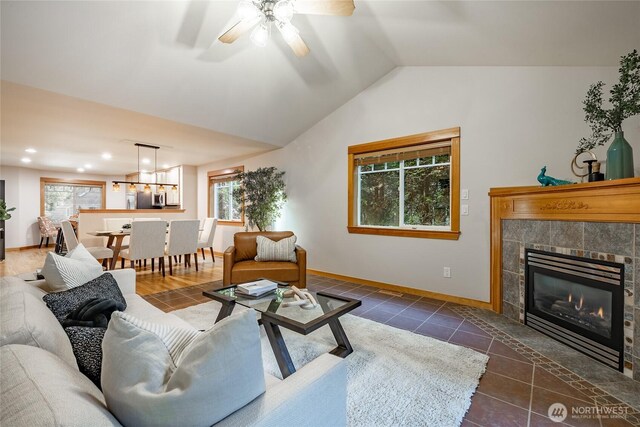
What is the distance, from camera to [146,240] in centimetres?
453

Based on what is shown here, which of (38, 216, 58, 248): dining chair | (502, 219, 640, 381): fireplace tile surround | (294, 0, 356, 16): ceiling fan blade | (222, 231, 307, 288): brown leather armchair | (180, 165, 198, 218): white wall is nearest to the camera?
(502, 219, 640, 381): fireplace tile surround

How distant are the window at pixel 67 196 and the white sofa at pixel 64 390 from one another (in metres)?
9.85

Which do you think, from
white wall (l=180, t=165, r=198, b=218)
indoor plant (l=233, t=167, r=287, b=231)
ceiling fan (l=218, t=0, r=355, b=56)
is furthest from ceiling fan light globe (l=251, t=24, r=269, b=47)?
white wall (l=180, t=165, r=198, b=218)

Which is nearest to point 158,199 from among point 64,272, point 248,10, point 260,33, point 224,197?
point 224,197

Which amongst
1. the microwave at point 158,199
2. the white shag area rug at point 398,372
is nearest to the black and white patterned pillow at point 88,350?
the white shag area rug at point 398,372

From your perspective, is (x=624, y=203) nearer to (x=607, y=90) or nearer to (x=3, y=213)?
(x=607, y=90)

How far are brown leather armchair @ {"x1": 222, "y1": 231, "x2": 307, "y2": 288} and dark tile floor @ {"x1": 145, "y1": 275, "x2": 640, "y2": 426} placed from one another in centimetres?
58

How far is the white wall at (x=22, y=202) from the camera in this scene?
7.63 m

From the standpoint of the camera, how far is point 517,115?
312 cm

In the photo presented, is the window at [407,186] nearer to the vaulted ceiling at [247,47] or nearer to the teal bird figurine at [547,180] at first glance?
the teal bird figurine at [547,180]

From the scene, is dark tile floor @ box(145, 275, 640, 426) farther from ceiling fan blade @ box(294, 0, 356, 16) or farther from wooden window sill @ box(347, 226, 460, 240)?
ceiling fan blade @ box(294, 0, 356, 16)

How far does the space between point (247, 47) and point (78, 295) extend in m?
2.79

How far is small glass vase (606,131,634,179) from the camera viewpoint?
219 centimetres

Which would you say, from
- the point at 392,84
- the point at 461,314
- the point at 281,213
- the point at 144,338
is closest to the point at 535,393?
the point at 461,314
